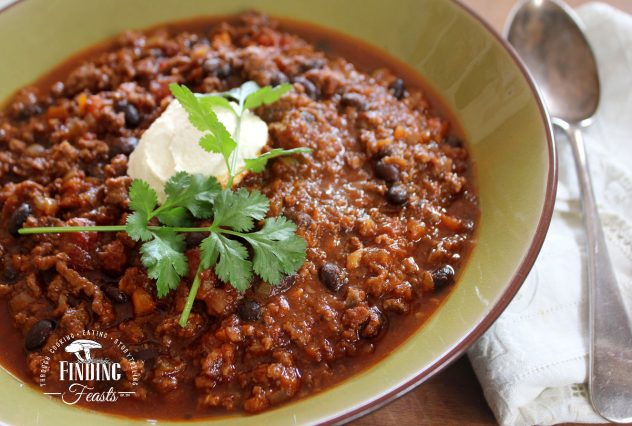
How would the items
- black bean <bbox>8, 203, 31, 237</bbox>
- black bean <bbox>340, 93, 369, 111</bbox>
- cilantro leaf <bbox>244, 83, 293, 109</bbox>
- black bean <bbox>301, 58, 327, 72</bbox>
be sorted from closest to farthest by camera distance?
black bean <bbox>8, 203, 31, 237</bbox>, cilantro leaf <bbox>244, 83, 293, 109</bbox>, black bean <bbox>340, 93, 369, 111</bbox>, black bean <bbox>301, 58, 327, 72</bbox>

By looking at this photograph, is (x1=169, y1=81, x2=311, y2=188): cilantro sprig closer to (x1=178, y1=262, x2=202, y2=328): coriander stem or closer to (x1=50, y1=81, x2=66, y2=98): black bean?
(x1=178, y1=262, x2=202, y2=328): coriander stem

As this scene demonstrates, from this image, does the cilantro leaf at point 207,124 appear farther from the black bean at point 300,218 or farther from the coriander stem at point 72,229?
the coriander stem at point 72,229

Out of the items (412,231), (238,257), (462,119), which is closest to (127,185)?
(238,257)

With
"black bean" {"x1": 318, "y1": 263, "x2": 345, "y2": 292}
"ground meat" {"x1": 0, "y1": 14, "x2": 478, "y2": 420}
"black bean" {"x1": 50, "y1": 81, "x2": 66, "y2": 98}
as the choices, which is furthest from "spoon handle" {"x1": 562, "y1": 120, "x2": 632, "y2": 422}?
"black bean" {"x1": 50, "y1": 81, "x2": 66, "y2": 98}

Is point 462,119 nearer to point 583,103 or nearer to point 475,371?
point 583,103

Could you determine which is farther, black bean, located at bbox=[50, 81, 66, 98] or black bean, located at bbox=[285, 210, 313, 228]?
black bean, located at bbox=[50, 81, 66, 98]

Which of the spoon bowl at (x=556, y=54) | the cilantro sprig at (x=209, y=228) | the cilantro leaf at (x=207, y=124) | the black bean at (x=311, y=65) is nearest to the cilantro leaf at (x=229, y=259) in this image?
the cilantro sprig at (x=209, y=228)

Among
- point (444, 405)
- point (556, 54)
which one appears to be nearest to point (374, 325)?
point (444, 405)
